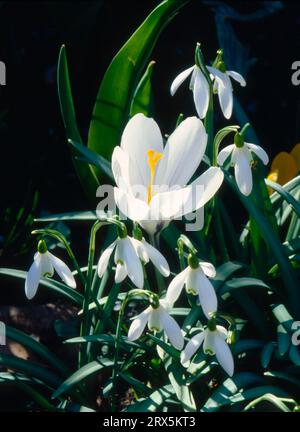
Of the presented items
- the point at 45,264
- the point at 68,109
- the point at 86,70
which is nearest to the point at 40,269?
the point at 45,264

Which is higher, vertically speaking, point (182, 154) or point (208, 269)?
point (182, 154)

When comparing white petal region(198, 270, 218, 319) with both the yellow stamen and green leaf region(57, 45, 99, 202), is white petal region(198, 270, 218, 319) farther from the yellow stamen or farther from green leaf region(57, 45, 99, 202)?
green leaf region(57, 45, 99, 202)

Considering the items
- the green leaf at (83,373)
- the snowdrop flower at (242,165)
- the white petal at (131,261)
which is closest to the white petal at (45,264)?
the white petal at (131,261)

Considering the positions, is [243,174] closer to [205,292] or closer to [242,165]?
[242,165]

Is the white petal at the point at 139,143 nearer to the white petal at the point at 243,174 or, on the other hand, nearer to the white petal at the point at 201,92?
the white petal at the point at 201,92

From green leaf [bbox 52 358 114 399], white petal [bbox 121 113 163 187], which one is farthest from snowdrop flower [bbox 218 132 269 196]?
green leaf [bbox 52 358 114 399]

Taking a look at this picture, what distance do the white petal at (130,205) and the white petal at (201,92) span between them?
0.31m

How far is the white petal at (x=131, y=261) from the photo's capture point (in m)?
1.45

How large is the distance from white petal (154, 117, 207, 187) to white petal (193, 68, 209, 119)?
0.04 m

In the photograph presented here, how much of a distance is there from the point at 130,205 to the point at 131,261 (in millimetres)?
120

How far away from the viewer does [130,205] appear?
150cm

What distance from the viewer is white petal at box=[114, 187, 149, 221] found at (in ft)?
4.88

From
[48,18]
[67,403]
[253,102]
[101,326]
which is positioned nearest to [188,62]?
[253,102]
